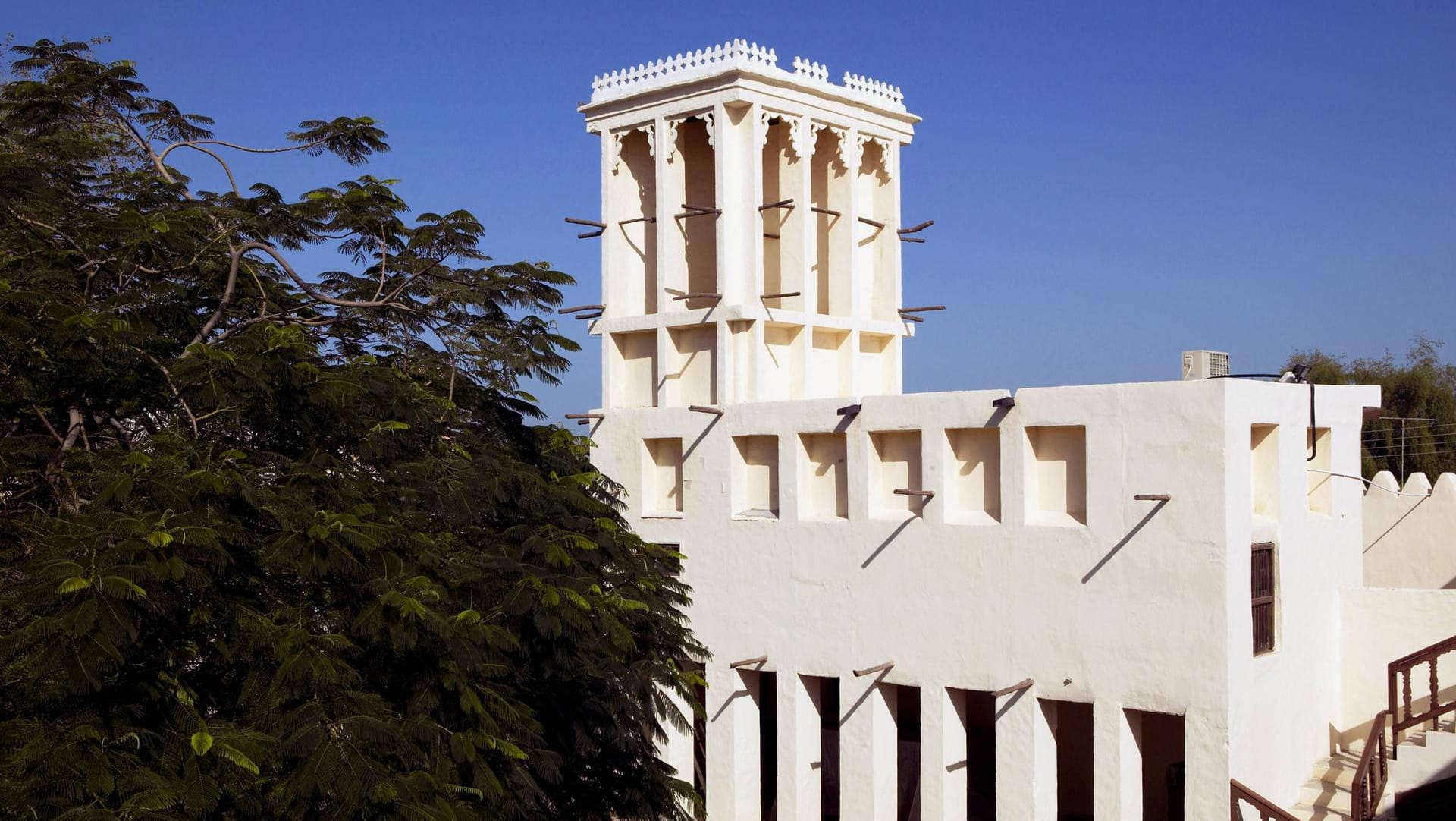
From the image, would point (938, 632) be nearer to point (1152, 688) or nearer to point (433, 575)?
point (1152, 688)

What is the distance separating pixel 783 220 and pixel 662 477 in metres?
4.76

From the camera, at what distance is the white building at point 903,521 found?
15578 millimetres

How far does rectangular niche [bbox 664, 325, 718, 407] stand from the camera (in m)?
20.8

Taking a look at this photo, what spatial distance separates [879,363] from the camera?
23.1 metres

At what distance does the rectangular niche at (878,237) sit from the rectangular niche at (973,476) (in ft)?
18.3

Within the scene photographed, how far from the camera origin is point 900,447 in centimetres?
1830

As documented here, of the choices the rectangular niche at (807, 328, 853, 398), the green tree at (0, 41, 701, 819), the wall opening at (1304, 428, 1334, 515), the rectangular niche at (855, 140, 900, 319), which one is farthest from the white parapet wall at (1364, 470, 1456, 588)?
the green tree at (0, 41, 701, 819)

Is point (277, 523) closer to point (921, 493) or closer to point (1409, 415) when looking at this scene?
point (921, 493)

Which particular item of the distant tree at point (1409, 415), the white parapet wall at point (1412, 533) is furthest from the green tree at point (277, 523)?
the distant tree at point (1409, 415)

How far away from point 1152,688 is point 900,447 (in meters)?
4.68

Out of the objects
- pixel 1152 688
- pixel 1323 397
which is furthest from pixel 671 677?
pixel 1323 397

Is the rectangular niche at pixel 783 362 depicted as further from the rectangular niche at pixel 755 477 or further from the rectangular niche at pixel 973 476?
the rectangular niche at pixel 973 476

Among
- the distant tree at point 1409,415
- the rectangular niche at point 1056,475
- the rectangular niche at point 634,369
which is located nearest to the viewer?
the rectangular niche at point 1056,475

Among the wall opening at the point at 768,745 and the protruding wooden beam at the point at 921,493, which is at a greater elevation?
the protruding wooden beam at the point at 921,493
